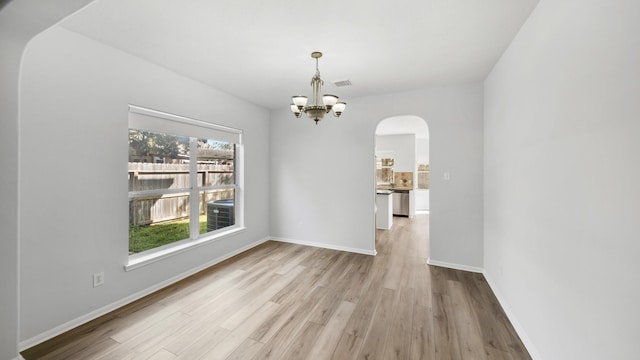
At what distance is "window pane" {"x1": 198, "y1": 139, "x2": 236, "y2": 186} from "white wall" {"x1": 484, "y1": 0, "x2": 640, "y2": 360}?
12.9 feet

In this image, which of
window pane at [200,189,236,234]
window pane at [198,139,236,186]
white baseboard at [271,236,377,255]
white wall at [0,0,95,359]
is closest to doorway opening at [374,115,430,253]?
white baseboard at [271,236,377,255]

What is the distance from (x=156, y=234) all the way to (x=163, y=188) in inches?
23.8

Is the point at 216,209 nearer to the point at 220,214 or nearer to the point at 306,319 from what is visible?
the point at 220,214

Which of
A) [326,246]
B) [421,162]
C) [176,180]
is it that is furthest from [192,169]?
[421,162]

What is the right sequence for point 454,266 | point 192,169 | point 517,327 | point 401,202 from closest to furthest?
1. point 517,327
2. point 192,169
3. point 454,266
4. point 401,202

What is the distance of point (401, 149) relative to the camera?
8.71 m

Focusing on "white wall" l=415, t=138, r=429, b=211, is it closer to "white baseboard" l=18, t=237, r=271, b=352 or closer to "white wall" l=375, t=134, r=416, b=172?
"white wall" l=375, t=134, r=416, b=172

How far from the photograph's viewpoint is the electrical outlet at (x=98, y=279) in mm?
2487

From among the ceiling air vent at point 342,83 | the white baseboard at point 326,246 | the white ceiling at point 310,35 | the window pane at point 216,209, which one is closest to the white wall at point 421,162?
the white baseboard at point 326,246

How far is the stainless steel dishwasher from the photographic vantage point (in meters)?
8.08

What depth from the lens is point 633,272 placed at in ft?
3.52

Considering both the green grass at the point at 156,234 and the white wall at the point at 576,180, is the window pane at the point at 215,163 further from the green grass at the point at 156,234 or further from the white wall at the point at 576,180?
the white wall at the point at 576,180

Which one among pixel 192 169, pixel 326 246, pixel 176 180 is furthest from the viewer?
pixel 326 246

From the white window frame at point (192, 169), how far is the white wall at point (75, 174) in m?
0.11
